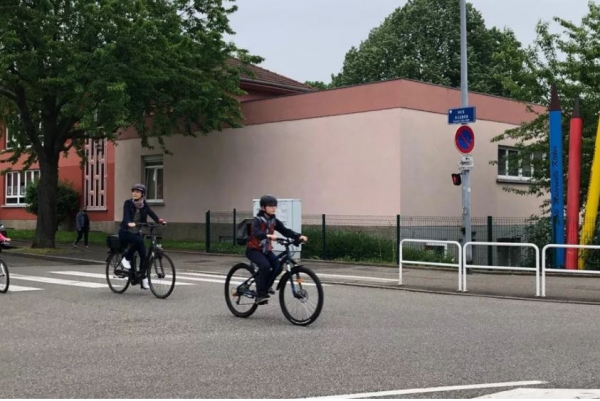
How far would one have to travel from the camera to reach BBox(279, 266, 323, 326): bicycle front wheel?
8.84m

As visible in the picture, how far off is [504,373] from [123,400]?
3.22 metres

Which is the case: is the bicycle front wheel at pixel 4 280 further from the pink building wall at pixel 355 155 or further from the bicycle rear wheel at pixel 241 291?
the pink building wall at pixel 355 155

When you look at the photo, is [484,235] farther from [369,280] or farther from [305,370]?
[305,370]

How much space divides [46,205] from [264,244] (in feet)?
56.6

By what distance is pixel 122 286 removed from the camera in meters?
12.1

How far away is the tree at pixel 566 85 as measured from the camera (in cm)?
2005

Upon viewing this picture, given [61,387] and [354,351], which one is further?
[354,351]

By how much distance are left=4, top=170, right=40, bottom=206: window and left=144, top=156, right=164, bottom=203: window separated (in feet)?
36.9

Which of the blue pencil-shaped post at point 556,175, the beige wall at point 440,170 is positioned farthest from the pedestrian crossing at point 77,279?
the beige wall at point 440,170

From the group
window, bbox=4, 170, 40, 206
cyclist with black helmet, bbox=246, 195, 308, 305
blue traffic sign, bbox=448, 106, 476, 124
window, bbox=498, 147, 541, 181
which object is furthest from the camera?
window, bbox=4, 170, 40, 206

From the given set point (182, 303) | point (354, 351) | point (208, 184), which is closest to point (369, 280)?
point (182, 303)

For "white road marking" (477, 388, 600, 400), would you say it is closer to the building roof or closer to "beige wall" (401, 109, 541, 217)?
"beige wall" (401, 109, 541, 217)

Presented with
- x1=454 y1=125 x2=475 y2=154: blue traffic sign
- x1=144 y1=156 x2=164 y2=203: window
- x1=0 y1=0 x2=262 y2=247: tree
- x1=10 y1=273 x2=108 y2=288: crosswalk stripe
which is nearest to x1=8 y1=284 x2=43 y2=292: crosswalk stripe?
x1=10 y1=273 x2=108 y2=288: crosswalk stripe

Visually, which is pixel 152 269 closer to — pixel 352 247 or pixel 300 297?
pixel 300 297
